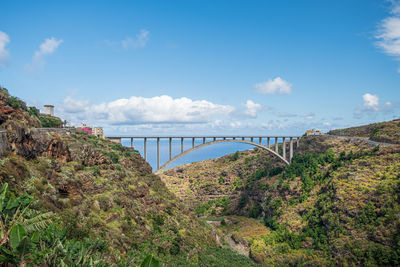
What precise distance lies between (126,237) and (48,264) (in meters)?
16.7

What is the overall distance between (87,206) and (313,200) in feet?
137

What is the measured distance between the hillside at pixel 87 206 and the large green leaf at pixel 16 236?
0.6 inches

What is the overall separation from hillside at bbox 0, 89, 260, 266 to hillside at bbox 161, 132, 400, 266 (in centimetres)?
1174

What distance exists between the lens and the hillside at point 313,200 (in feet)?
111

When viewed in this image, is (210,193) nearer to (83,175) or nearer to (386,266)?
(386,266)

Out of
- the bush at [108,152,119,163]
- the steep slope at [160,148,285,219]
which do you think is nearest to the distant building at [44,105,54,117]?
the bush at [108,152,119,163]

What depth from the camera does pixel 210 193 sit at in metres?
75.1

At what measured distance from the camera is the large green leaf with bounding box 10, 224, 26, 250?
5191 millimetres

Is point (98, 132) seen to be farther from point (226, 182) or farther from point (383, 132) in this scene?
point (383, 132)

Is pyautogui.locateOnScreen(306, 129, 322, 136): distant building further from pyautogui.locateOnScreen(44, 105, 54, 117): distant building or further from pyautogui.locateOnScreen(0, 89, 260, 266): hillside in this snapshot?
pyautogui.locateOnScreen(44, 105, 54, 117): distant building

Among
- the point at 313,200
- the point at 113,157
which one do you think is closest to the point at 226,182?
the point at 313,200

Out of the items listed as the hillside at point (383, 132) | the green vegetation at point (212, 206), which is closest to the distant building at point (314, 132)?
the hillside at point (383, 132)

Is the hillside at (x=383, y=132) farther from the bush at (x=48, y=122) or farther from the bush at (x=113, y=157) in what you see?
the bush at (x=48, y=122)

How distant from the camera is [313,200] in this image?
50.5 metres
